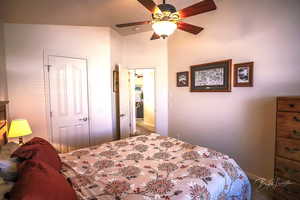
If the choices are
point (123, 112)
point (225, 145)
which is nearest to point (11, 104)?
point (123, 112)

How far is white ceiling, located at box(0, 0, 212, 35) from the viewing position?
2285 millimetres

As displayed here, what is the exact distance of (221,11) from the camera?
8.93ft

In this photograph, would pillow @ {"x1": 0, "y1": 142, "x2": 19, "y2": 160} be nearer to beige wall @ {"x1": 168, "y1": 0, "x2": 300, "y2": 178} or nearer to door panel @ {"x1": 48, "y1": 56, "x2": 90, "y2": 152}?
door panel @ {"x1": 48, "y1": 56, "x2": 90, "y2": 152}

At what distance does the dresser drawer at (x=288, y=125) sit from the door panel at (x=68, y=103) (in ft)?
10.3

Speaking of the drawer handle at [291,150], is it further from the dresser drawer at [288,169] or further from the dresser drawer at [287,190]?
the dresser drawer at [287,190]

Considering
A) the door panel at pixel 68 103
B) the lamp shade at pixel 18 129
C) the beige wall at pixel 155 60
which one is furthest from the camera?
the beige wall at pixel 155 60

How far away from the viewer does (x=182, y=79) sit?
3.58 metres

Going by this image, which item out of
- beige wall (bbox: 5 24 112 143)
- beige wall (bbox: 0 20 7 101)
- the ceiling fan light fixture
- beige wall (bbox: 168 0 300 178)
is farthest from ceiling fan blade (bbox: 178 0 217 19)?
beige wall (bbox: 0 20 7 101)

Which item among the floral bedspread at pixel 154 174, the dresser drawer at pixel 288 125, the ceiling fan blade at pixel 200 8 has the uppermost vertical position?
the ceiling fan blade at pixel 200 8

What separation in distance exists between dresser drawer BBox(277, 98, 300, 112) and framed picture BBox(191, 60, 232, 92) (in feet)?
3.10

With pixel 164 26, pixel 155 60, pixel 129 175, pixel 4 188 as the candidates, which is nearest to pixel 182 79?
pixel 155 60

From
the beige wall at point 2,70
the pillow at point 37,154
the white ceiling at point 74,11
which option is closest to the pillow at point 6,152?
the pillow at point 37,154

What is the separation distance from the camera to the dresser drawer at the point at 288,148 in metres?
1.65

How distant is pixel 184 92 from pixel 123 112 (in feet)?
4.88
